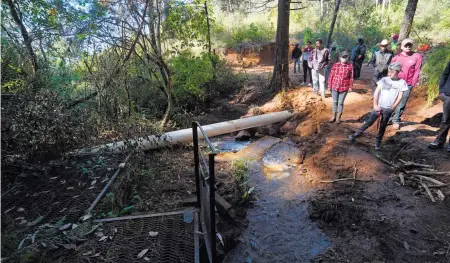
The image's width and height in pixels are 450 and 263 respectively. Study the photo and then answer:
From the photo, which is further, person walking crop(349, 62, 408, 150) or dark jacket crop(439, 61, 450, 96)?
person walking crop(349, 62, 408, 150)

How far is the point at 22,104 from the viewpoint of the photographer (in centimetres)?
445

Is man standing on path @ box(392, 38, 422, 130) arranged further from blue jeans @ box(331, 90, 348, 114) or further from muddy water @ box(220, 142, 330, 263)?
muddy water @ box(220, 142, 330, 263)

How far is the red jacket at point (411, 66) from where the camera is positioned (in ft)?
18.7

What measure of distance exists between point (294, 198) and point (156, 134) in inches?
134

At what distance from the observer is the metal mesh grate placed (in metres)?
2.89

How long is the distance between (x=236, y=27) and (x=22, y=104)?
60.6 ft

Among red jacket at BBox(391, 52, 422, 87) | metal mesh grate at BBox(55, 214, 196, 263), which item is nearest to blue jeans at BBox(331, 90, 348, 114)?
red jacket at BBox(391, 52, 422, 87)

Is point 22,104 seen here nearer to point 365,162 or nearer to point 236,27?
point 365,162

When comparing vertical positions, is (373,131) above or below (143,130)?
below

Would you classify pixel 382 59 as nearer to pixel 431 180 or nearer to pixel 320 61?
pixel 320 61

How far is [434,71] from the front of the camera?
7.50 metres

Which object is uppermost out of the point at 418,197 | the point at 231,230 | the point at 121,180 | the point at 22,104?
the point at 22,104

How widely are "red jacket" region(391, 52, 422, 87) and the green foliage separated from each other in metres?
1.80

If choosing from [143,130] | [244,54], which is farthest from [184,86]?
[244,54]
